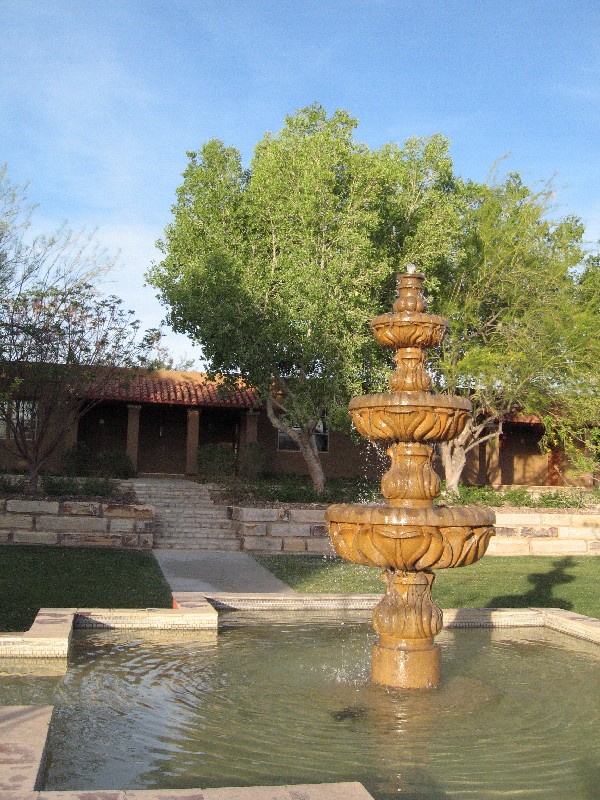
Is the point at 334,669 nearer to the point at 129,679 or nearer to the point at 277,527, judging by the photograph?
the point at 129,679

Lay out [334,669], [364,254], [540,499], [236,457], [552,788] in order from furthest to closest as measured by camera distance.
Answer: [236,457], [540,499], [364,254], [334,669], [552,788]

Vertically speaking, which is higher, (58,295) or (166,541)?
(58,295)

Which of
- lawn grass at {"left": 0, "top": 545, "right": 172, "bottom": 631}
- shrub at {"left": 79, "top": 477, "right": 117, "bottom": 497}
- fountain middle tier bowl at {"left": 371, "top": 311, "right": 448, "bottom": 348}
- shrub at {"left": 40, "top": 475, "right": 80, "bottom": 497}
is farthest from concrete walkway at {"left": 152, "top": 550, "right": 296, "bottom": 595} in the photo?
fountain middle tier bowl at {"left": 371, "top": 311, "right": 448, "bottom": 348}

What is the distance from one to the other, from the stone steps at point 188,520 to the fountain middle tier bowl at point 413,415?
10861 millimetres

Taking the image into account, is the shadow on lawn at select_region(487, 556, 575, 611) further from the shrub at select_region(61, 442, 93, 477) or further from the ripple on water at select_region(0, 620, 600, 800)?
the shrub at select_region(61, 442, 93, 477)

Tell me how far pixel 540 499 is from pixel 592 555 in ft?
8.83

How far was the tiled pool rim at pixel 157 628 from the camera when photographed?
13.0ft

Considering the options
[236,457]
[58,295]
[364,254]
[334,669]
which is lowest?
[334,669]

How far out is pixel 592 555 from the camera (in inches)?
723

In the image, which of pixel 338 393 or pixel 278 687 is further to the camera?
pixel 338 393

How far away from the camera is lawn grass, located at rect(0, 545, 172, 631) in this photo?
10452mm

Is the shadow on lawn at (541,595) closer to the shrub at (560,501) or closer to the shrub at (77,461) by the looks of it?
the shrub at (560,501)

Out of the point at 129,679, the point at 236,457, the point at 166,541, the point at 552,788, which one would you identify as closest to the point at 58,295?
the point at 166,541

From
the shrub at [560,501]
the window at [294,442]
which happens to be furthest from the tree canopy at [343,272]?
the window at [294,442]
